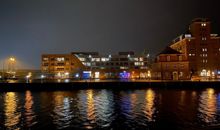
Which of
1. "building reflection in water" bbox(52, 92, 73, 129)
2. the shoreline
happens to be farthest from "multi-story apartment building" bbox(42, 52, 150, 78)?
"building reflection in water" bbox(52, 92, 73, 129)

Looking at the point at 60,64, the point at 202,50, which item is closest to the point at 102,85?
the point at 202,50

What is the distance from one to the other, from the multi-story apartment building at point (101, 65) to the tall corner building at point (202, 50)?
3177 cm

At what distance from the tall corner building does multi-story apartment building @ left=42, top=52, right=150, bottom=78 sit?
1251 inches

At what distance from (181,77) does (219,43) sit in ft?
132

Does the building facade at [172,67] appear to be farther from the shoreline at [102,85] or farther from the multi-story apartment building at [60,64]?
the multi-story apartment building at [60,64]

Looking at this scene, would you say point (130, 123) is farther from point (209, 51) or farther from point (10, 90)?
point (209, 51)

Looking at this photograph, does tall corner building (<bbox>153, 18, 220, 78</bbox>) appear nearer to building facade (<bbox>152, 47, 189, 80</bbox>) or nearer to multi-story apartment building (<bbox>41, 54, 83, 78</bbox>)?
building facade (<bbox>152, 47, 189, 80</bbox>)

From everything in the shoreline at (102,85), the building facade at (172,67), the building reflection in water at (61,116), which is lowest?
the building reflection in water at (61,116)

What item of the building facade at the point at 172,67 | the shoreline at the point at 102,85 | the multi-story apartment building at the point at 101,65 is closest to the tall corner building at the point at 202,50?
the building facade at the point at 172,67

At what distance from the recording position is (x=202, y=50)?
14062 centimetres

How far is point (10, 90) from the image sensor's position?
7975 cm

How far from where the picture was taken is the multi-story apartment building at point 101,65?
163 m

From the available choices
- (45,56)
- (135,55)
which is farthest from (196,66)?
(45,56)

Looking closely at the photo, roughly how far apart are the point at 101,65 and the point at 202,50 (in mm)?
67747
